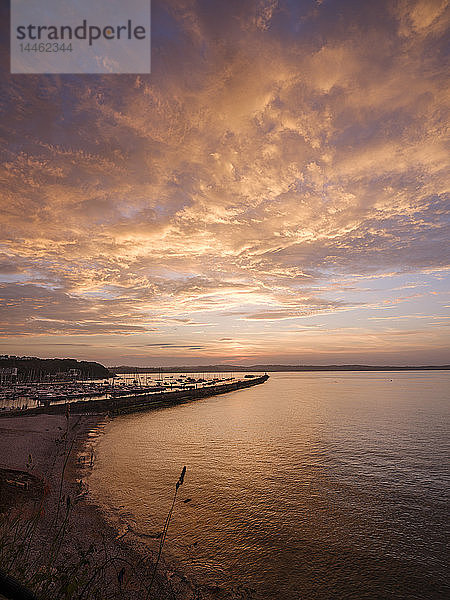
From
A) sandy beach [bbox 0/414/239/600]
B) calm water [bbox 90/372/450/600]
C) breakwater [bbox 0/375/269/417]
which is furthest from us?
breakwater [bbox 0/375/269/417]

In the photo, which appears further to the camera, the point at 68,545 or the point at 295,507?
the point at 295,507

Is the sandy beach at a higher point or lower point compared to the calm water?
higher

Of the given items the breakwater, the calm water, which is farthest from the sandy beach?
the breakwater

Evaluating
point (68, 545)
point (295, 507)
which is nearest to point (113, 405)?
point (295, 507)

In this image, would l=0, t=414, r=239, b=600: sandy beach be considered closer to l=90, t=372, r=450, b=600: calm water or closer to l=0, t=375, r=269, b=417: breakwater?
l=90, t=372, r=450, b=600: calm water

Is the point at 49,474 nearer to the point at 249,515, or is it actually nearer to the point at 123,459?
the point at 123,459

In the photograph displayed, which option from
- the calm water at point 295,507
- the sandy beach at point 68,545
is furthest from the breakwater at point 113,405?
the sandy beach at point 68,545

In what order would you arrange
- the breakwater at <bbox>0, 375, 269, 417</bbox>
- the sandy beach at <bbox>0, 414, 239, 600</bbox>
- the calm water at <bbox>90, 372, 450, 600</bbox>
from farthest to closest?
the breakwater at <bbox>0, 375, 269, 417</bbox>
the calm water at <bbox>90, 372, 450, 600</bbox>
the sandy beach at <bbox>0, 414, 239, 600</bbox>

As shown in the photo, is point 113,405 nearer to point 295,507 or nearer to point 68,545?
point 295,507

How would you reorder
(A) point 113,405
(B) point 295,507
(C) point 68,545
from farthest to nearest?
(A) point 113,405 → (B) point 295,507 → (C) point 68,545
